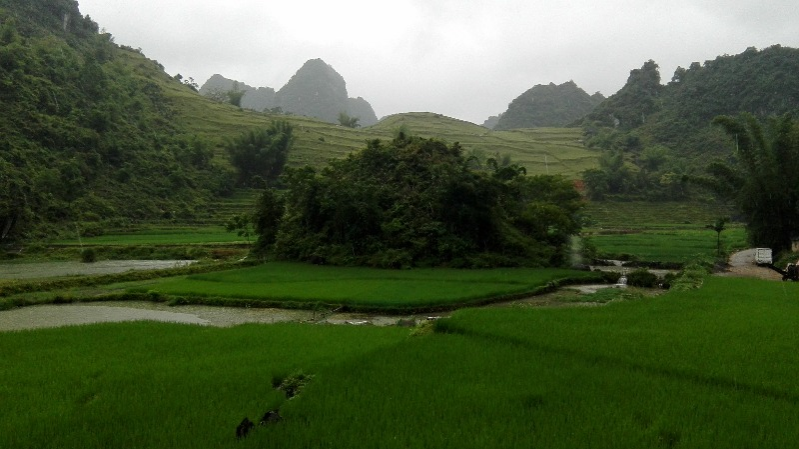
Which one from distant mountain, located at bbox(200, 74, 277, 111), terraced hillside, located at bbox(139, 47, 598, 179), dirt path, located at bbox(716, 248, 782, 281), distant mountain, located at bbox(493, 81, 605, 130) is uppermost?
distant mountain, located at bbox(200, 74, 277, 111)

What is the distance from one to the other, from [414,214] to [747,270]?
13493 millimetres

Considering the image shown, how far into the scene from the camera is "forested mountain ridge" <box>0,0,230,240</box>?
33.0 m

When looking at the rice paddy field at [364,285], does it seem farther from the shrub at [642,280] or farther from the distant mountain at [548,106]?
the distant mountain at [548,106]

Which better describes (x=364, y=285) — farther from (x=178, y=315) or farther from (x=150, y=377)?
(x=150, y=377)

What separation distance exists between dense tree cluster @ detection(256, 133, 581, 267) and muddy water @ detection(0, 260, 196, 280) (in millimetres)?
5364

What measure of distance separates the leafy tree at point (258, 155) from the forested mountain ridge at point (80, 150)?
2626 mm

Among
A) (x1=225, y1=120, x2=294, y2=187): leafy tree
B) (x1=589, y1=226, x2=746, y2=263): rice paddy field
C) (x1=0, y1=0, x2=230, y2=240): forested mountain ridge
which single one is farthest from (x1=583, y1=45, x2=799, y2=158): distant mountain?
(x1=0, y1=0, x2=230, y2=240): forested mountain ridge

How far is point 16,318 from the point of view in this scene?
12656mm

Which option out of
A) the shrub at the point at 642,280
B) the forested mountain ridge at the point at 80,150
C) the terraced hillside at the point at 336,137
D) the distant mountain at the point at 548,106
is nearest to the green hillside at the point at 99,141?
the forested mountain ridge at the point at 80,150

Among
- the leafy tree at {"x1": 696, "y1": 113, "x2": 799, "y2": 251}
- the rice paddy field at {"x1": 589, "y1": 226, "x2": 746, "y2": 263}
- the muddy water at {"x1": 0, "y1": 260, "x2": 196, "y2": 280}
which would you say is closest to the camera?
the muddy water at {"x1": 0, "y1": 260, "x2": 196, "y2": 280}

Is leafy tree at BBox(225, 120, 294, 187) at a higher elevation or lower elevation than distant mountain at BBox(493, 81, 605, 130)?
lower

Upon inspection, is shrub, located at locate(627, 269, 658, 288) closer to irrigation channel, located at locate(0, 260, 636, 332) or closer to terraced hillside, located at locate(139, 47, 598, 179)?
irrigation channel, located at locate(0, 260, 636, 332)

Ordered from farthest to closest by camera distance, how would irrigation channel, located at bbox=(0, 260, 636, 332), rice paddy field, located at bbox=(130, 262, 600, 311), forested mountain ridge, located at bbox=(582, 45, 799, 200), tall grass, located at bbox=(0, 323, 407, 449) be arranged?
forested mountain ridge, located at bbox=(582, 45, 799, 200), rice paddy field, located at bbox=(130, 262, 600, 311), irrigation channel, located at bbox=(0, 260, 636, 332), tall grass, located at bbox=(0, 323, 407, 449)

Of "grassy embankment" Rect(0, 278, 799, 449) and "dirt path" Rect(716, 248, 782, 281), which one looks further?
"dirt path" Rect(716, 248, 782, 281)
